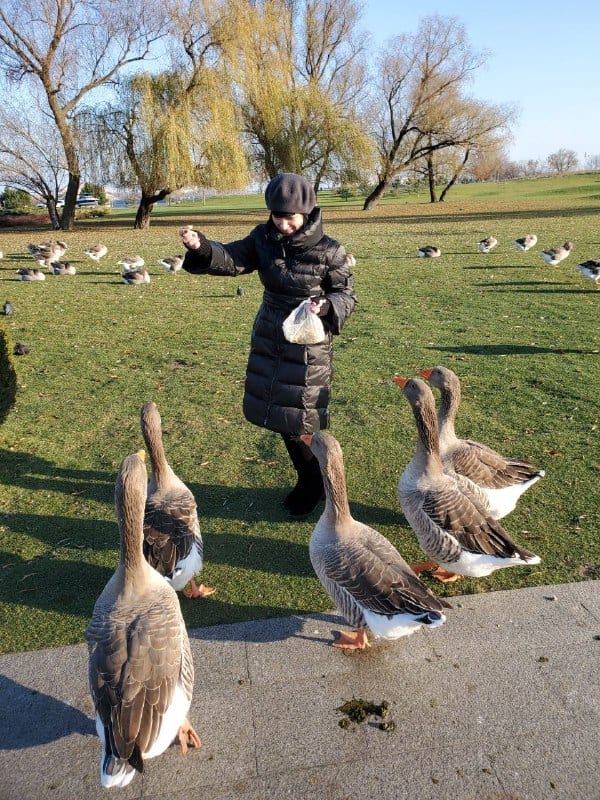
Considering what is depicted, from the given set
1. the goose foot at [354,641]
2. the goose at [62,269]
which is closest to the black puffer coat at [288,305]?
the goose foot at [354,641]

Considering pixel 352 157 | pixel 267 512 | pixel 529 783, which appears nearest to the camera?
pixel 529 783

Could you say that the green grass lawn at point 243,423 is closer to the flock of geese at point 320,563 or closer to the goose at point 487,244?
the flock of geese at point 320,563

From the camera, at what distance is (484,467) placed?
4262 millimetres

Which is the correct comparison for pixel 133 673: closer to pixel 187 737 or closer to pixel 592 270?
pixel 187 737

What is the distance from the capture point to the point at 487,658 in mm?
3145

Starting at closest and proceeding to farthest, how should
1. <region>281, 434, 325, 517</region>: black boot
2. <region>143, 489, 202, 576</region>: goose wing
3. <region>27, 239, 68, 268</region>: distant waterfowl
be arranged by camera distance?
<region>143, 489, 202, 576</region>: goose wing
<region>281, 434, 325, 517</region>: black boot
<region>27, 239, 68, 268</region>: distant waterfowl

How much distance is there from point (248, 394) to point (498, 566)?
206 centimetres

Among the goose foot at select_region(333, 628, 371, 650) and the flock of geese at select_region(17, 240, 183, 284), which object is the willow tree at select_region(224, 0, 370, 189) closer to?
the flock of geese at select_region(17, 240, 183, 284)

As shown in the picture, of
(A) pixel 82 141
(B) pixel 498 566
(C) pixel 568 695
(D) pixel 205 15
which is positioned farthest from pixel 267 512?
(D) pixel 205 15

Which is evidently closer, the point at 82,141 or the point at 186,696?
the point at 186,696

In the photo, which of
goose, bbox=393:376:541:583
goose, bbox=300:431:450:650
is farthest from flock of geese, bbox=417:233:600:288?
goose, bbox=300:431:450:650

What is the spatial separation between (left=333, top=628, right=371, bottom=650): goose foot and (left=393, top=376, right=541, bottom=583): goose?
0.72 m

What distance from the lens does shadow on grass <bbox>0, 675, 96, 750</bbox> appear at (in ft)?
9.03

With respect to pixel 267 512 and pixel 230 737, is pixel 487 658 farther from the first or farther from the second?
pixel 267 512
